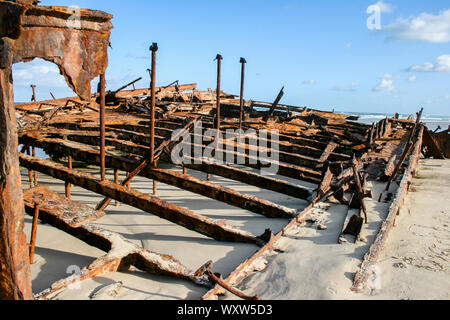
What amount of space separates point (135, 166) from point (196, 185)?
1272 mm

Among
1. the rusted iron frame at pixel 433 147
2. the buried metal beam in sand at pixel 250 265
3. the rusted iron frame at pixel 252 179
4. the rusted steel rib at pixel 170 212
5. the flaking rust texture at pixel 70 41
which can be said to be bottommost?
the buried metal beam in sand at pixel 250 265

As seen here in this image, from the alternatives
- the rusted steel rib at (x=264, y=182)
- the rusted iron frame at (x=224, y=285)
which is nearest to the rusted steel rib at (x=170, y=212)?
the rusted iron frame at (x=224, y=285)

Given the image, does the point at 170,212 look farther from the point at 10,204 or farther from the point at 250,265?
the point at 10,204

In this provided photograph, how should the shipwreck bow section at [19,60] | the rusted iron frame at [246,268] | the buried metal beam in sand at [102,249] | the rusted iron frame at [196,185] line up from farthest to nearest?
the rusted iron frame at [196,185], the buried metal beam in sand at [102,249], the rusted iron frame at [246,268], the shipwreck bow section at [19,60]

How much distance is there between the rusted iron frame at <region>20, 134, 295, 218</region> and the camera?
460 cm

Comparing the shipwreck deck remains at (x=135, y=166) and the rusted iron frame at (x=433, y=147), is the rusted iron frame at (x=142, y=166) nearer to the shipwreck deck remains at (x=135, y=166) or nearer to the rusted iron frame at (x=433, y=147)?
the shipwreck deck remains at (x=135, y=166)

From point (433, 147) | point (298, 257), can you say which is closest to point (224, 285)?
point (298, 257)

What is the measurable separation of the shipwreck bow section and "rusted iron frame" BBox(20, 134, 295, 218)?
8.40ft

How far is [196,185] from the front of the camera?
4914 mm

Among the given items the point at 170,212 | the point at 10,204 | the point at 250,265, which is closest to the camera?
the point at 10,204

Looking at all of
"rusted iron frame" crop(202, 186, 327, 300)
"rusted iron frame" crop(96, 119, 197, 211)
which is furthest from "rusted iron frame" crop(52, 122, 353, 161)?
"rusted iron frame" crop(202, 186, 327, 300)

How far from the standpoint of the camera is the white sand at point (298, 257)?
2.83 m
